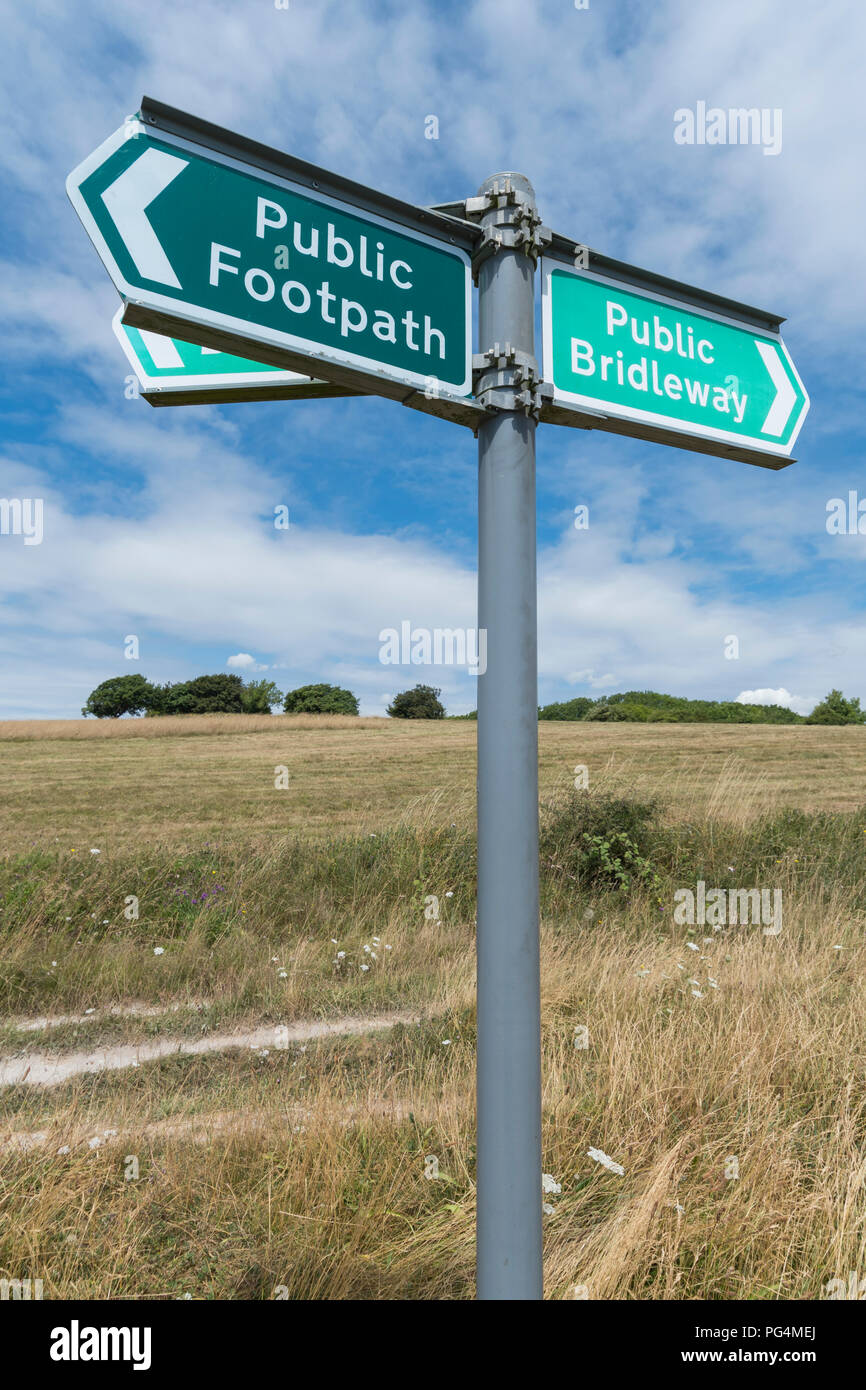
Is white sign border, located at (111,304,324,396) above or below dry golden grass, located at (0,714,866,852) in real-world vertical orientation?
above

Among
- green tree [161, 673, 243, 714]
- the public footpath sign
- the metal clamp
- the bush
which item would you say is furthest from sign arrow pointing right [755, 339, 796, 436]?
green tree [161, 673, 243, 714]

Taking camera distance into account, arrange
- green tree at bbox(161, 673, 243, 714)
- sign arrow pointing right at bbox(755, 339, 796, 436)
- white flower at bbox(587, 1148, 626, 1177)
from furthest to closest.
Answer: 1. green tree at bbox(161, 673, 243, 714)
2. white flower at bbox(587, 1148, 626, 1177)
3. sign arrow pointing right at bbox(755, 339, 796, 436)

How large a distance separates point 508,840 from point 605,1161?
157 cm

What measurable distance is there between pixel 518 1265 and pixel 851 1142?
1.74 metres

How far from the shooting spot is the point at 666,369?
1764 millimetres

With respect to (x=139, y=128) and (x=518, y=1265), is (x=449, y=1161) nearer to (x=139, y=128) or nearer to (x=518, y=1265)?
(x=518, y=1265)

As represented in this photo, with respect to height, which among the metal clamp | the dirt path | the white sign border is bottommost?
the dirt path

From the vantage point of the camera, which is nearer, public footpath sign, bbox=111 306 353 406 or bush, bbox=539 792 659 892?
public footpath sign, bbox=111 306 353 406

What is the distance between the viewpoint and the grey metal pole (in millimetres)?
1268

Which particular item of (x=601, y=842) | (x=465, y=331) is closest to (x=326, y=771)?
(x=601, y=842)

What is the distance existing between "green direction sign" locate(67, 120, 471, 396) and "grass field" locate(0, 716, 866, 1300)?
2.16 meters

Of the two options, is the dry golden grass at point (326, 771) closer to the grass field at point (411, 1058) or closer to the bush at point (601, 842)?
the bush at point (601, 842)

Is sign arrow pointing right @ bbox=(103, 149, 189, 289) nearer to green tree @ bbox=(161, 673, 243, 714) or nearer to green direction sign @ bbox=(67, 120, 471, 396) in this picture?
green direction sign @ bbox=(67, 120, 471, 396)

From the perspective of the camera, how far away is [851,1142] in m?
2.42
